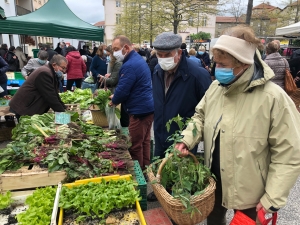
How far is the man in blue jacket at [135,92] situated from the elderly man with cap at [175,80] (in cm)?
81

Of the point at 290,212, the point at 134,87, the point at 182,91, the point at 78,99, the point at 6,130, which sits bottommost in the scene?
the point at 290,212

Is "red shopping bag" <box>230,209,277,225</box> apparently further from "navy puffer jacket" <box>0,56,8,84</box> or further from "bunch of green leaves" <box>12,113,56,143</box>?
"navy puffer jacket" <box>0,56,8,84</box>

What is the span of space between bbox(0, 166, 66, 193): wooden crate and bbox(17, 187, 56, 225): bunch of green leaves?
0.10 metres

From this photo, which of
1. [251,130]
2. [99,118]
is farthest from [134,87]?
[251,130]

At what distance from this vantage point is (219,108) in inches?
69.9

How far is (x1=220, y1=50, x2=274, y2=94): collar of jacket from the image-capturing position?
1.57 metres

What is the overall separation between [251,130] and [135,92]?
223 cm

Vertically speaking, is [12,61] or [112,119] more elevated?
[12,61]

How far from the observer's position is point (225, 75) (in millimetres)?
1662

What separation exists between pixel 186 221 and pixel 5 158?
1.74m

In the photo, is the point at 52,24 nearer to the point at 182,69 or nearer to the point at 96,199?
the point at 182,69

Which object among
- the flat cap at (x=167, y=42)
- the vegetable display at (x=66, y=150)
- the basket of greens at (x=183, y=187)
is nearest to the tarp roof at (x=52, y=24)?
the vegetable display at (x=66, y=150)

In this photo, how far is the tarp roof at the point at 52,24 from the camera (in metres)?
6.64

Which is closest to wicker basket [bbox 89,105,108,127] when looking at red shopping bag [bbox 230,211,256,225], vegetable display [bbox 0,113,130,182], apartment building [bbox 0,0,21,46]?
vegetable display [bbox 0,113,130,182]
